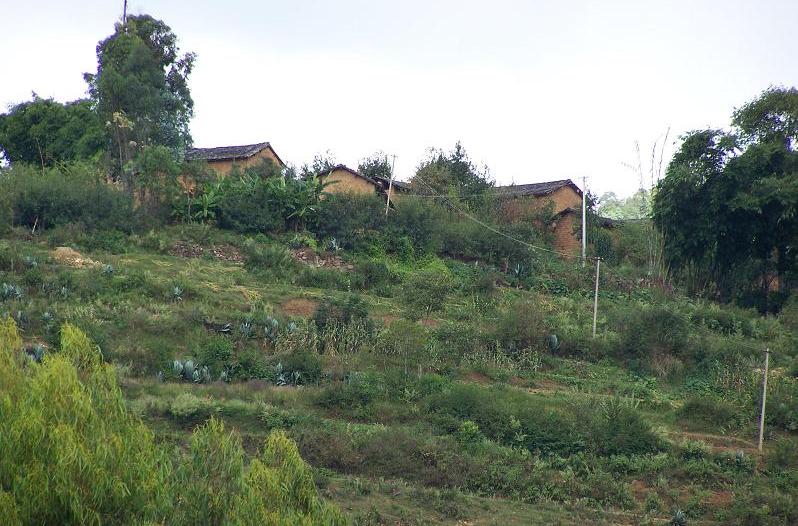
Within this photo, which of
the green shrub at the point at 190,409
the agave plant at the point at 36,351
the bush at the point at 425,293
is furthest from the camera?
the bush at the point at 425,293

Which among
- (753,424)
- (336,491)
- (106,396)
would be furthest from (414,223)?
(106,396)

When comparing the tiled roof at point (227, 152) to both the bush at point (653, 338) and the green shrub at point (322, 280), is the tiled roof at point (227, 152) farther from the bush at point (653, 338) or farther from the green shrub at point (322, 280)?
the bush at point (653, 338)

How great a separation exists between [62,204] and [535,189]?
21.7 metres

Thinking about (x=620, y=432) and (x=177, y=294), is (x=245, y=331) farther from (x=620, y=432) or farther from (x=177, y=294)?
(x=620, y=432)

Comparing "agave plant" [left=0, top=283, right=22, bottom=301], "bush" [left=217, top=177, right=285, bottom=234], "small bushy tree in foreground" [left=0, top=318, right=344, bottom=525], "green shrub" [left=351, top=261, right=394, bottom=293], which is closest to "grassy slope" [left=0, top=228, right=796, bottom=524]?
"agave plant" [left=0, top=283, right=22, bottom=301]

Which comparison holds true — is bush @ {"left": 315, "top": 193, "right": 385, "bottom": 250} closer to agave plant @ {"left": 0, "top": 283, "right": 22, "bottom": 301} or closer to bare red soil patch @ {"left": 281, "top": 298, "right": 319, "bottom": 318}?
bare red soil patch @ {"left": 281, "top": 298, "right": 319, "bottom": 318}

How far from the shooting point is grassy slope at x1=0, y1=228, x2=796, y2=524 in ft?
53.1

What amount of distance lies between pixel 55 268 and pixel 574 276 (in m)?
18.0

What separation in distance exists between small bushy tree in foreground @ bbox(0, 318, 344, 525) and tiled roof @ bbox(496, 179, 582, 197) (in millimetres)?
33587

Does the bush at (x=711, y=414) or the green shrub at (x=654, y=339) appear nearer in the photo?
the bush at (x=711, y=414)

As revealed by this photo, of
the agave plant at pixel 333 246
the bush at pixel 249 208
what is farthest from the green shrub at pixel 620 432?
the bush at pixel 249 208

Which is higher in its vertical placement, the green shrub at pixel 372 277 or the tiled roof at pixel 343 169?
the tiled roof at pixel 343 169

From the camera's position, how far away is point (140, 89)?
35688 mm

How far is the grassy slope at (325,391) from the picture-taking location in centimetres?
1617
